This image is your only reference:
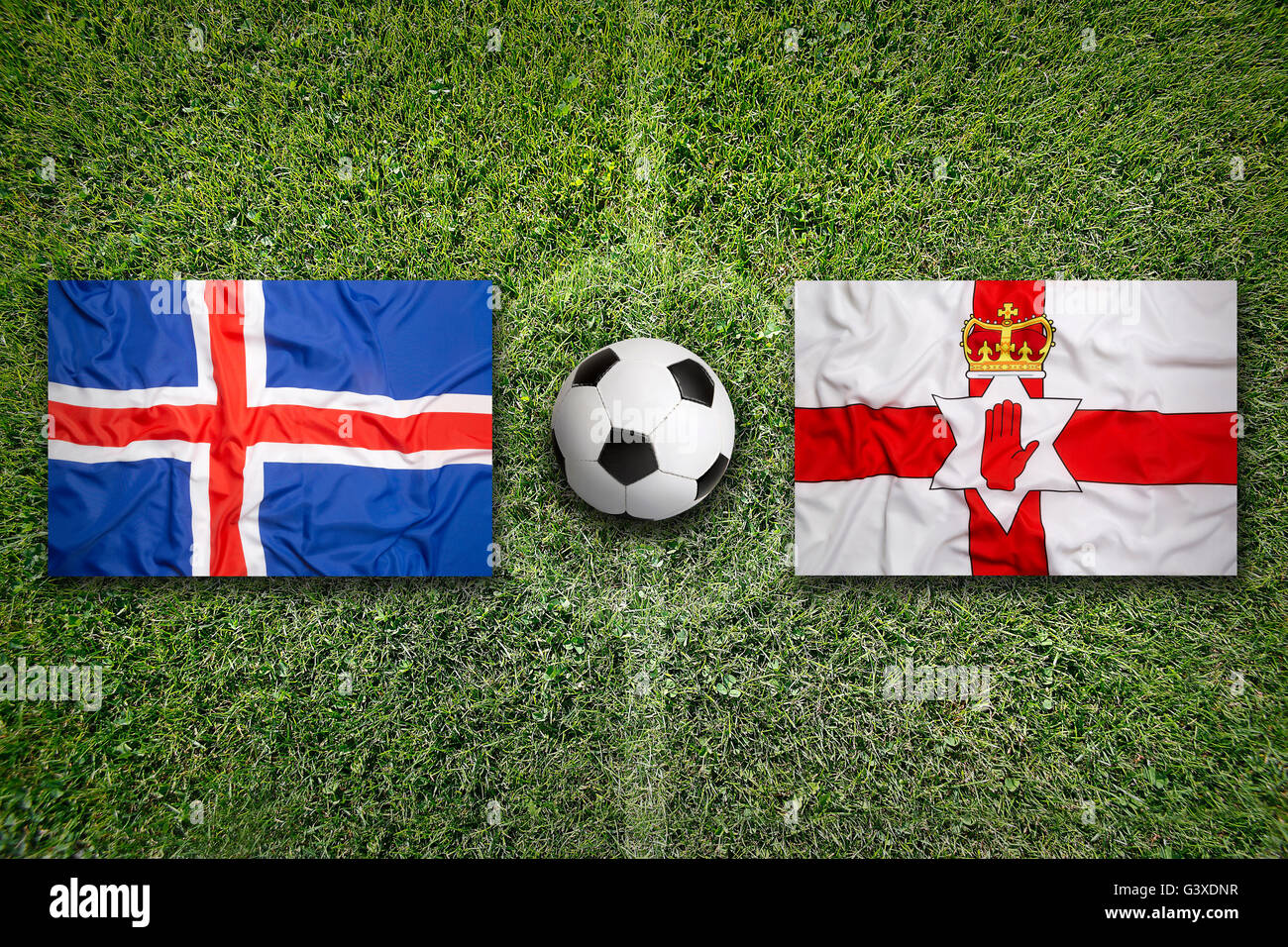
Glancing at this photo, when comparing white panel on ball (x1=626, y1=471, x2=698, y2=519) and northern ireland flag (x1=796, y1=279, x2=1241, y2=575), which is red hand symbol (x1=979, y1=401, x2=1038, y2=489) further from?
white panel on ball (x1=626, y1=471, x2=698, y2=519)

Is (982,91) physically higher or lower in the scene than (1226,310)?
higher

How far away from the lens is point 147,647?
5.53ft

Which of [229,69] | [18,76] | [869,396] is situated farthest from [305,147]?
[869,396]

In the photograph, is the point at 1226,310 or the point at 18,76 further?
the point at 18,76

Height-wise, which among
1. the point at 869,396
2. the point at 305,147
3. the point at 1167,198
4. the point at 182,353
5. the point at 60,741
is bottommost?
the point at 60,741

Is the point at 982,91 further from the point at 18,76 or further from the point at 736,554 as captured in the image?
the point at 18,76

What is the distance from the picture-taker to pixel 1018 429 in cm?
163

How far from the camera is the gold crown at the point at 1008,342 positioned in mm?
1626

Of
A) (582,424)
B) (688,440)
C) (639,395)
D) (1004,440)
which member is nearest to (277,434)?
(582,424)

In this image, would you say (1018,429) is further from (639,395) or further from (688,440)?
(639,395)

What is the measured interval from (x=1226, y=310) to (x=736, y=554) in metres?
1.86

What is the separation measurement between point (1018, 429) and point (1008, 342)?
0.30 metres

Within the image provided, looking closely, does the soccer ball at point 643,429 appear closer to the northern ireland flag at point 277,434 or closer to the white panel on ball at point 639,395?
the white panel on ball at point 639,395

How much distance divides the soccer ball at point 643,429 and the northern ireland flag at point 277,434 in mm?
380
